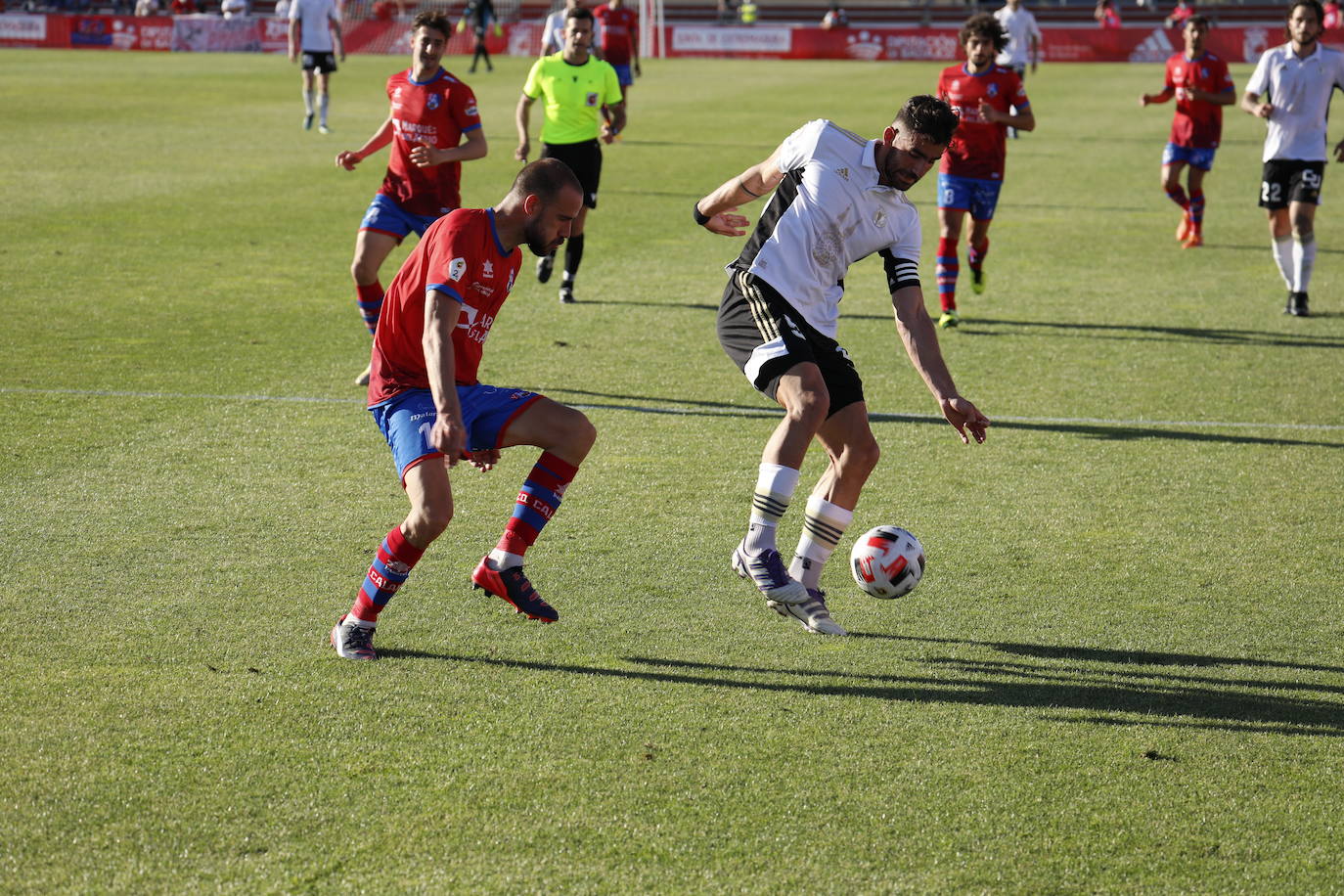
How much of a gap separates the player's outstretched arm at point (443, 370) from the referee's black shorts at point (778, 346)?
1334mm

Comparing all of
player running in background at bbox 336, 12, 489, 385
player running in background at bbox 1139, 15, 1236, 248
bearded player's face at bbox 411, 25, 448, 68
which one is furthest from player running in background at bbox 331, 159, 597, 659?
player running in background at bbox 1139, 15, 1236, 248

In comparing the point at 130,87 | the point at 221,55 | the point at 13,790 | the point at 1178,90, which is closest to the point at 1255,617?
the point at 13,790

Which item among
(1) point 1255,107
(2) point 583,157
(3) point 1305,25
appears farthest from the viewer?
(2) point 583,157

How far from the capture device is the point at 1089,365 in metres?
10.2

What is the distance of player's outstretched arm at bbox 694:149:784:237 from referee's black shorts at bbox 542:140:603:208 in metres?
6.28

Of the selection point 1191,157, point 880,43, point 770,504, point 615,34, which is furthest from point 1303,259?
point 880,43

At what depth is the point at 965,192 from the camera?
11.4 metres

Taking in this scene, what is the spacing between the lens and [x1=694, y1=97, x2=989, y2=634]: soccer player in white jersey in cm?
564

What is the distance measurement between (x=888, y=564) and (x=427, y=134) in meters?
5.20

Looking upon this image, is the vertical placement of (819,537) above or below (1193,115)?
below

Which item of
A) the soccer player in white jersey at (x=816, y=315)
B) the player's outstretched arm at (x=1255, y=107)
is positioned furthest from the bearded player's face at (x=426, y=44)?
the player's outstretched arm at (x=1255, y=107)

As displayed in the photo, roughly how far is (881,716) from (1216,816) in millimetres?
1100

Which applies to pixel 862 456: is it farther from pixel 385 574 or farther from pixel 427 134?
pixel 427 134

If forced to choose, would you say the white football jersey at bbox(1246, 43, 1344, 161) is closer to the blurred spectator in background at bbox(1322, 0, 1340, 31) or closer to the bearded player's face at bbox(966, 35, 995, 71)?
the bearded player's face at bbox(966, 35, 995, 71)
